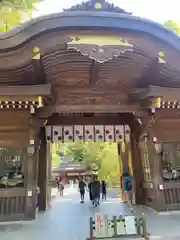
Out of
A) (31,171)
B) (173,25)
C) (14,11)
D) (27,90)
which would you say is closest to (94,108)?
(27,90)

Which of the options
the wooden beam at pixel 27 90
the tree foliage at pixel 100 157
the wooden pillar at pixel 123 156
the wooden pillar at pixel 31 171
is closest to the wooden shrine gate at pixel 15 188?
the wooden pillar at pixel 31 171

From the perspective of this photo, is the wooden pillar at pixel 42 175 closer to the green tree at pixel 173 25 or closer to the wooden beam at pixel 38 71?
the wooden beam at pixel 38 71

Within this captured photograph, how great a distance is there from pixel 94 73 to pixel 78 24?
1202 millimetres

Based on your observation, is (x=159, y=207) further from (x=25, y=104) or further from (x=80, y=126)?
(x=25, y=104)

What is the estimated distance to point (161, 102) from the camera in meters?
6.39

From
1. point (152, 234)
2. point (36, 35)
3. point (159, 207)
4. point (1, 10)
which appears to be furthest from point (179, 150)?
point (1, 10)

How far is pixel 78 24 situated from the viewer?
5039 millimetres

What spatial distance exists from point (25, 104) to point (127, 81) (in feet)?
9.28

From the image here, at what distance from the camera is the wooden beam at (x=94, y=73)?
17.1ft

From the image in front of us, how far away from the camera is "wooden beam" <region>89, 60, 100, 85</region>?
5.22 metres

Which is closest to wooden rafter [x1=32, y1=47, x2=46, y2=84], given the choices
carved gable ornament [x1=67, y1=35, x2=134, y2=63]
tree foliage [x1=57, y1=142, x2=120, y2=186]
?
carved gable ornament [x1=67, y1=35, x2=134, y2=63]

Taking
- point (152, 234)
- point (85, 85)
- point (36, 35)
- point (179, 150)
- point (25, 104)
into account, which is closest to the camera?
point (152, 234)

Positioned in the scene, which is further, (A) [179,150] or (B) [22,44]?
(A) [179,150]

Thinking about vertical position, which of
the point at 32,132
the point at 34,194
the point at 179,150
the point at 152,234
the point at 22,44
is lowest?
the point at 152,234
